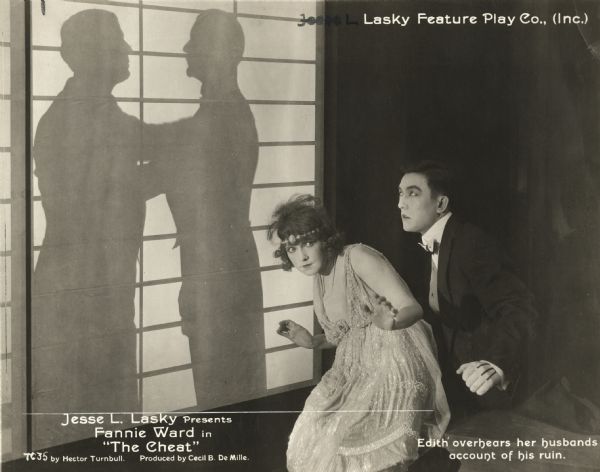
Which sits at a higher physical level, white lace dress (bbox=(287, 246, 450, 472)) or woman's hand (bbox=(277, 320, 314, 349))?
woman's hand (bbox=(277, 320, 314, 349))

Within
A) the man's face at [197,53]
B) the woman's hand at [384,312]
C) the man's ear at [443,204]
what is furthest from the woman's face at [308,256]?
the man's face at [197,53]

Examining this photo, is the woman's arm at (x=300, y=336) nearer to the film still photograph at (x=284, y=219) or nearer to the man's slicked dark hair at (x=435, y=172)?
the film still photograph at (x=284, y=219)

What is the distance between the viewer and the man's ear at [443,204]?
1279 mm

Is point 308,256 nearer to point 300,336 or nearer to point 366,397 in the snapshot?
point 300,336

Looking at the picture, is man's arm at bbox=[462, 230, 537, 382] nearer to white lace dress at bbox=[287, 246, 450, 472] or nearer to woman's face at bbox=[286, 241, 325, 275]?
white lace dress at bbox=[287, 246, 450, 472]

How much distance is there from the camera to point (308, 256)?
50.4 inches

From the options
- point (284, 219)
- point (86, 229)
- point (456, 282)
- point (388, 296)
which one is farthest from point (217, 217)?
point (456, 282)

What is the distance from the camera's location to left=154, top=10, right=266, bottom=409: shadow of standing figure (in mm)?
1265

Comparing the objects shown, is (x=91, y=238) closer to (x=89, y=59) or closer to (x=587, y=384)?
(x=89, y=59)

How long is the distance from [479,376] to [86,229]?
2.42ft

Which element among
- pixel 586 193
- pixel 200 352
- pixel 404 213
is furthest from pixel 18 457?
pixel 586 193

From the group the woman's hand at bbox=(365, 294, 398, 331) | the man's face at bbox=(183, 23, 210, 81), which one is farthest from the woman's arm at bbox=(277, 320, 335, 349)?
the man's face at bbox=(183, 23, 210, 81)

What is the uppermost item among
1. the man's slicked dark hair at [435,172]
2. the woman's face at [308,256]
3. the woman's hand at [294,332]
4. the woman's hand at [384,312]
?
the man's slicked dark hair at [435,172]

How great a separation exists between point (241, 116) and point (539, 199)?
0.55m
